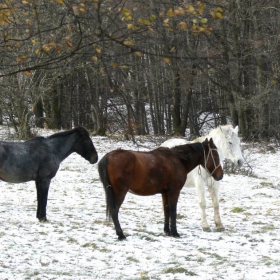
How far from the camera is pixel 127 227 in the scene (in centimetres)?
925

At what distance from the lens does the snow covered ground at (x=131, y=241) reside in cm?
674

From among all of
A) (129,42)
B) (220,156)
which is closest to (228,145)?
(220,156)

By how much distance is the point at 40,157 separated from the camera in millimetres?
9492

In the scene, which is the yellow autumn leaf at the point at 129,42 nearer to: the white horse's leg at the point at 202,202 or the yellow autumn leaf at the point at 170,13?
the yellow autumn leaf at the point at 170,13

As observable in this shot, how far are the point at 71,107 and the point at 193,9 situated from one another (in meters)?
31.7

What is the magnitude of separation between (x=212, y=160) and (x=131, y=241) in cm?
215

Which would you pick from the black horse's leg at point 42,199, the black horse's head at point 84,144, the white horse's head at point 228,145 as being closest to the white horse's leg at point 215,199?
the white horse's head at point 228,145

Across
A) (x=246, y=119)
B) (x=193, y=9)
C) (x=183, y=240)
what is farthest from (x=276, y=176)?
(x=193, y=9)

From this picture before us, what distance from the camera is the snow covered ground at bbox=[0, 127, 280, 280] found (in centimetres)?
674

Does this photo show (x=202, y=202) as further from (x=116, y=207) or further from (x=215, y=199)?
(x=116, y=207)

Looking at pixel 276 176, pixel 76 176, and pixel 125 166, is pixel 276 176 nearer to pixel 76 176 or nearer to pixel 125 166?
pixel 76 176

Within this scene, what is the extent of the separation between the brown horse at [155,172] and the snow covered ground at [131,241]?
535 mm

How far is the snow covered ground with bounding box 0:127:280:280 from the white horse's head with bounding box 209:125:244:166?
1237 mm

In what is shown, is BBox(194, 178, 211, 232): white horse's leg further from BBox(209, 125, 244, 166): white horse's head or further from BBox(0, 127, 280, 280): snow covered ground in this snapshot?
BBox(209, 125, 244, 166): white horse's head
